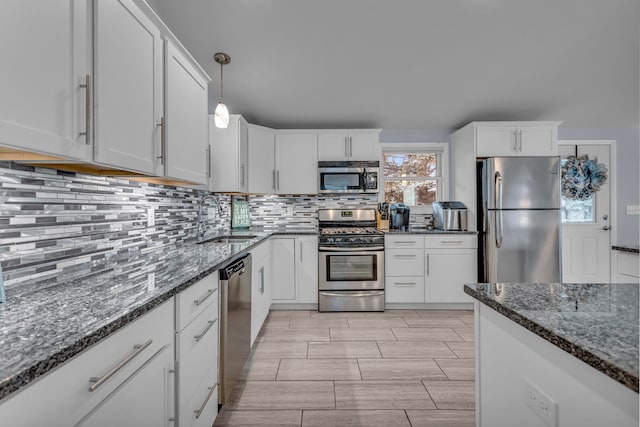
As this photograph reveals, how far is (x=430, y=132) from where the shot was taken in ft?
14.0

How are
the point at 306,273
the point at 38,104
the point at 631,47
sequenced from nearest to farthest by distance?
the point at 38,104 → the point at 631,47 → the point at 306,273

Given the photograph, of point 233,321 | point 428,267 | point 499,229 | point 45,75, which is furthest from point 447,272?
point 45,75

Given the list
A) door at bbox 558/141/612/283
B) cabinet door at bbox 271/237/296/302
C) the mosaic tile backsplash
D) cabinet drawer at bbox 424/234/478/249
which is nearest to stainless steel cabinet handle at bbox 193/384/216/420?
the mosaic tile backsplash

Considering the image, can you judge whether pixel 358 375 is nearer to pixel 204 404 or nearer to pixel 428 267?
pixel 204 404

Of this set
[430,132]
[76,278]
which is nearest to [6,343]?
[76,278]

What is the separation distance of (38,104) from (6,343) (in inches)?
Answer: 25.0

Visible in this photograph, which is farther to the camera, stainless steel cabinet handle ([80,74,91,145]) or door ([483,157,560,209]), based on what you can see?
door ([483,157,560,209])

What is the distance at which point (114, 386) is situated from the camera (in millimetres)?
829

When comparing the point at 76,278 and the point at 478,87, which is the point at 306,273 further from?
the point at 478,87

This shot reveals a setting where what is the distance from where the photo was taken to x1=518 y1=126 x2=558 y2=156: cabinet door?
3.65m

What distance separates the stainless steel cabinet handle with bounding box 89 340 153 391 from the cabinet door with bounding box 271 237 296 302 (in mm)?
2630

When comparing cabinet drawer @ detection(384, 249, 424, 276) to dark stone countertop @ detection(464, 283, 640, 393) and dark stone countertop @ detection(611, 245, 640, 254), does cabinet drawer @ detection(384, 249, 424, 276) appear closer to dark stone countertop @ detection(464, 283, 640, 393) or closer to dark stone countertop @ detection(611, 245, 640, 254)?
dark stone countertop @ detection(611, 245, 640, 254)

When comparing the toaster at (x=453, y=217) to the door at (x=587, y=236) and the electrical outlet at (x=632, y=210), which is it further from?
the electrical outlet at (x=632, y=210)

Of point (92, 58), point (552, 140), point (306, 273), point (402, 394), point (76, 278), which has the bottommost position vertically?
point (402, 394)
